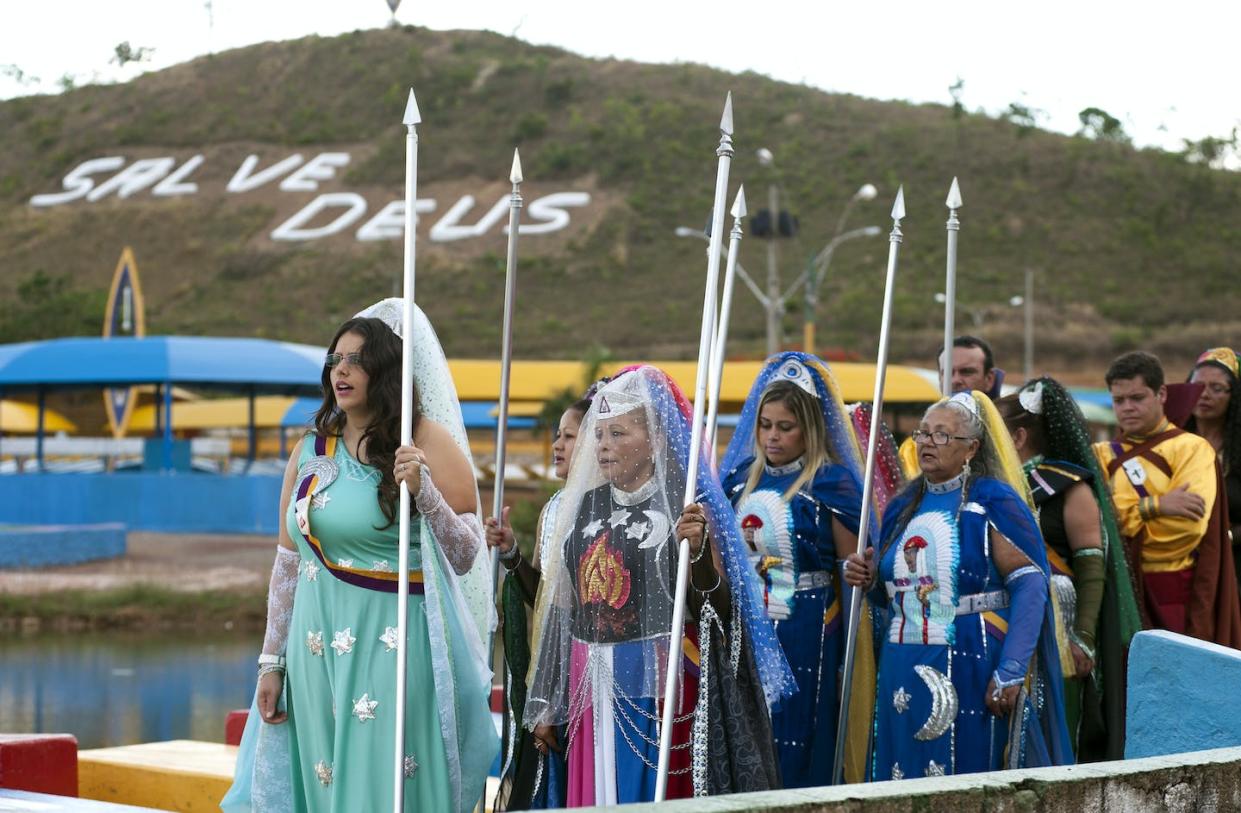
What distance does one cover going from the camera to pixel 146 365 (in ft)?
79.6

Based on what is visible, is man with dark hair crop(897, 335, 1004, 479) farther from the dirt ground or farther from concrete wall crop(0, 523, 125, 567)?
concrete wall crop(0, 523, 125, 567)

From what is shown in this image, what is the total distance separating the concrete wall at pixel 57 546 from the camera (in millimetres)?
19156

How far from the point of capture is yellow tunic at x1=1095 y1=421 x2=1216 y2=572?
648cm

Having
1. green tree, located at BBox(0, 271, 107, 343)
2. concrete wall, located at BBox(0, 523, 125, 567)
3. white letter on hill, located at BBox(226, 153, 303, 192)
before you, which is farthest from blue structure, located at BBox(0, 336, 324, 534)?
white letter on hill, located at BBox(226, 153, 303, 192)

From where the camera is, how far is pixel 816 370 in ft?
19.0

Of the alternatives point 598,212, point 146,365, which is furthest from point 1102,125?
point 146,365

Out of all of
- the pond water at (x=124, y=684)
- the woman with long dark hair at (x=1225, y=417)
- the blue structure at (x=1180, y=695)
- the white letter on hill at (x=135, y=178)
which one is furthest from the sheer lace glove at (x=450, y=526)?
the white letter on hill at (x=135, y=178)

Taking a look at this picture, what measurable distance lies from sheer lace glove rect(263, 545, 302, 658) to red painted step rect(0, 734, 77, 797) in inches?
67.0

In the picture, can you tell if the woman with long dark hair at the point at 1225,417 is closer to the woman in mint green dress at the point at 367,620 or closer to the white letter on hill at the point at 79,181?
the woman in mint green dress at the point at 367,620

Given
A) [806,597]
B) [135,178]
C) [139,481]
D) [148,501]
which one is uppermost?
[135,178]

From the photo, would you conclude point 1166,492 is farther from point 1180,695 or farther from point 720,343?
point 720,343

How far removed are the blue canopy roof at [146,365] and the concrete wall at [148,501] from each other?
140cm

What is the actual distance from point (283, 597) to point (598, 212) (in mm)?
60055

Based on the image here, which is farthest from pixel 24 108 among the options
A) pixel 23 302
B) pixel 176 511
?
pixel 176 511
